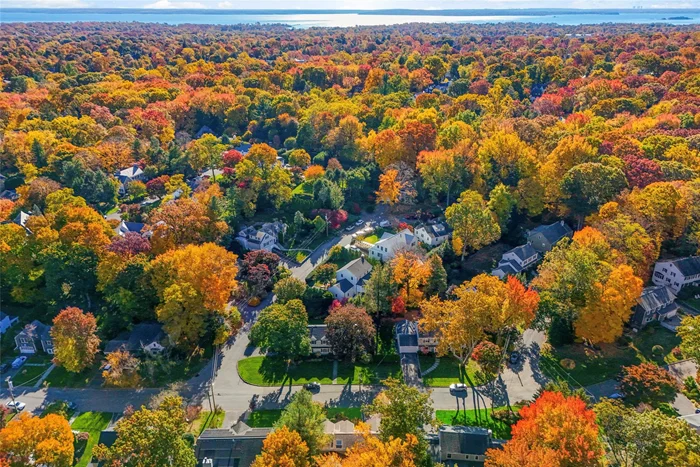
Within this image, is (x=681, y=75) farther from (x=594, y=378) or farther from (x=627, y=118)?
(x=594, y=378)

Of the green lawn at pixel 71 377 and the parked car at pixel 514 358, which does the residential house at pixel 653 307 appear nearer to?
the parked car at pixel 514 358

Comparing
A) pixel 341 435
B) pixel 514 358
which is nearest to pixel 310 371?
pixel 341 435

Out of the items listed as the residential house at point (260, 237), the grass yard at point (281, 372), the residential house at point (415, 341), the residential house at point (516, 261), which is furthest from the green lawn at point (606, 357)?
the residential house at point (260, 237)

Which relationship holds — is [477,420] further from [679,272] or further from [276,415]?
[679,272]

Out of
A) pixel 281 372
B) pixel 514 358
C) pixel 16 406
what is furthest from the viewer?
pixel 514 358

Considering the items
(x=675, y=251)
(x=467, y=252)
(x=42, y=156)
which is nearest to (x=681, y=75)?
(x=675, y=251)

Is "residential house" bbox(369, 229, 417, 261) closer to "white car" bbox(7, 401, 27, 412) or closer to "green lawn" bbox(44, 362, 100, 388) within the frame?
"green lawn" bbox(44, 362, 100, 388)
